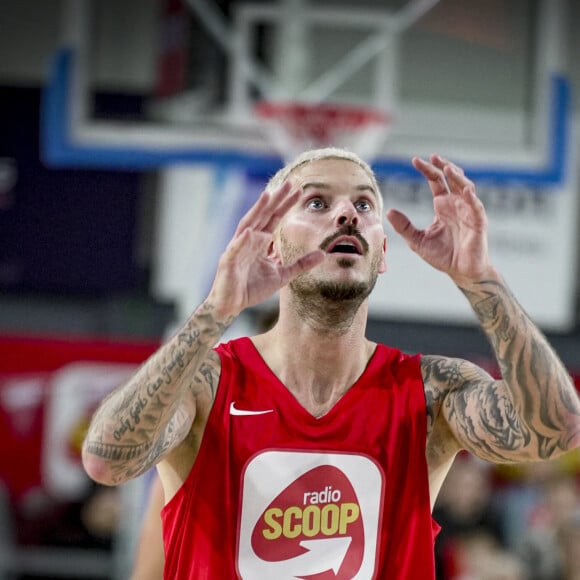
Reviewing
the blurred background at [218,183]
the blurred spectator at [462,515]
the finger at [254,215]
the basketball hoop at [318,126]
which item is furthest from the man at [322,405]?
the blurred spectator at [462,515]

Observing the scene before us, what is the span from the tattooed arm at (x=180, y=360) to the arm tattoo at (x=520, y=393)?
1.64 ft

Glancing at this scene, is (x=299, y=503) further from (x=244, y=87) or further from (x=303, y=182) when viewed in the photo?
(x=244, y=87)

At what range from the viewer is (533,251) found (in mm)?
10695

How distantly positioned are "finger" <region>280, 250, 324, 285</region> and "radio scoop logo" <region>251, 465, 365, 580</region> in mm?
586

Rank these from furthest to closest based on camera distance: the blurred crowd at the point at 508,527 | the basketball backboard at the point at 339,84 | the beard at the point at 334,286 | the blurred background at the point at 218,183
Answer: the blurred crowd at the point at 508,527, the blurred background at the point at 218,183, the basketball backboard at the point at 339,84, the beard at the point at 334,286

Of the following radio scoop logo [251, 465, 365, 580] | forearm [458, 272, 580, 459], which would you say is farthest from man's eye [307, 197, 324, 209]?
radio scoop logo [251, 465, 365, 580]

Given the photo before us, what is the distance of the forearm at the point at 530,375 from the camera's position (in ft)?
10.1

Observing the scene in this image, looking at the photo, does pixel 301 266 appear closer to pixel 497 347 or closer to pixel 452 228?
pixel 452 228

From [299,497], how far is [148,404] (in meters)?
0.57

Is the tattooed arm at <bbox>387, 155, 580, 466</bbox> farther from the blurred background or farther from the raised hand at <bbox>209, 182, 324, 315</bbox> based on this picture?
the blurred background

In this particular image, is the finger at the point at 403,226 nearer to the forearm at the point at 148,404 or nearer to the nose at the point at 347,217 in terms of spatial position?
the nose at the point at 347,217

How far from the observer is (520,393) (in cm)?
309

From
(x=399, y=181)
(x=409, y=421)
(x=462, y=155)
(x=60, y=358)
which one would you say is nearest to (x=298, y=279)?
(x=409, y=421)

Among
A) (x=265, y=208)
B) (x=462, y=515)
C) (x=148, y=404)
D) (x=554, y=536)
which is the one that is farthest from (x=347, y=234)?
(x=554, y=536)
